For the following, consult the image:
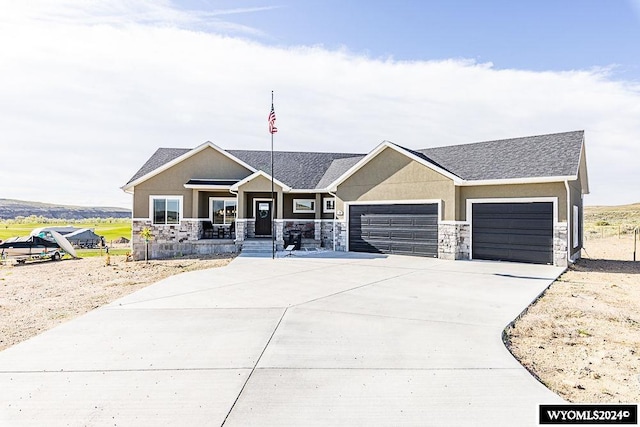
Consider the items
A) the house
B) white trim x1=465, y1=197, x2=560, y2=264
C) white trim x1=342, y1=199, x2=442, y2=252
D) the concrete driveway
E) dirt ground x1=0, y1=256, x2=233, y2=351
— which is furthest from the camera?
white trim x1=342, y1=199, x2=442, y2=252

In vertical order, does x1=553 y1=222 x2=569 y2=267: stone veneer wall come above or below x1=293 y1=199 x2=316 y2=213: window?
below

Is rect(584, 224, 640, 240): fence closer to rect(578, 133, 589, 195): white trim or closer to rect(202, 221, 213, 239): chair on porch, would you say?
rect(578, 133, 589, 195): white trim

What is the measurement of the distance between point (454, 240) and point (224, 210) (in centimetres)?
1268

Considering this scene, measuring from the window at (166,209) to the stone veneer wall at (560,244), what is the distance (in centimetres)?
1753

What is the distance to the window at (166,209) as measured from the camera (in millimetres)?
19938

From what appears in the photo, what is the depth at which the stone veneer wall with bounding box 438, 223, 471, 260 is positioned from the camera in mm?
15695

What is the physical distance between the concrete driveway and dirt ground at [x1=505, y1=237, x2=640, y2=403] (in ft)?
1.03

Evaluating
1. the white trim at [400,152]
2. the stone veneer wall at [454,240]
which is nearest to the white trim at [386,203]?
the stone veneer wall at [454,240]

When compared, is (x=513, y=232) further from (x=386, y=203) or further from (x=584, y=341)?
(x=584, y=341)

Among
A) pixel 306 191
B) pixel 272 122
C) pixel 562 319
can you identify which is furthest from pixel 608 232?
pixel 562 319

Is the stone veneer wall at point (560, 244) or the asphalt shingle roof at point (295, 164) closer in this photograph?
the stone veneer wall at point (560, 244)

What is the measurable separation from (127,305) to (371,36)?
11.7 m

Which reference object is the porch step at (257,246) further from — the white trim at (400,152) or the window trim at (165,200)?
the white trim at (400,152)

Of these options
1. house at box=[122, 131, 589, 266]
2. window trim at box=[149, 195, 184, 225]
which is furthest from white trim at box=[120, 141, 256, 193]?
window trim at box=[149, 195, 184, 225]
